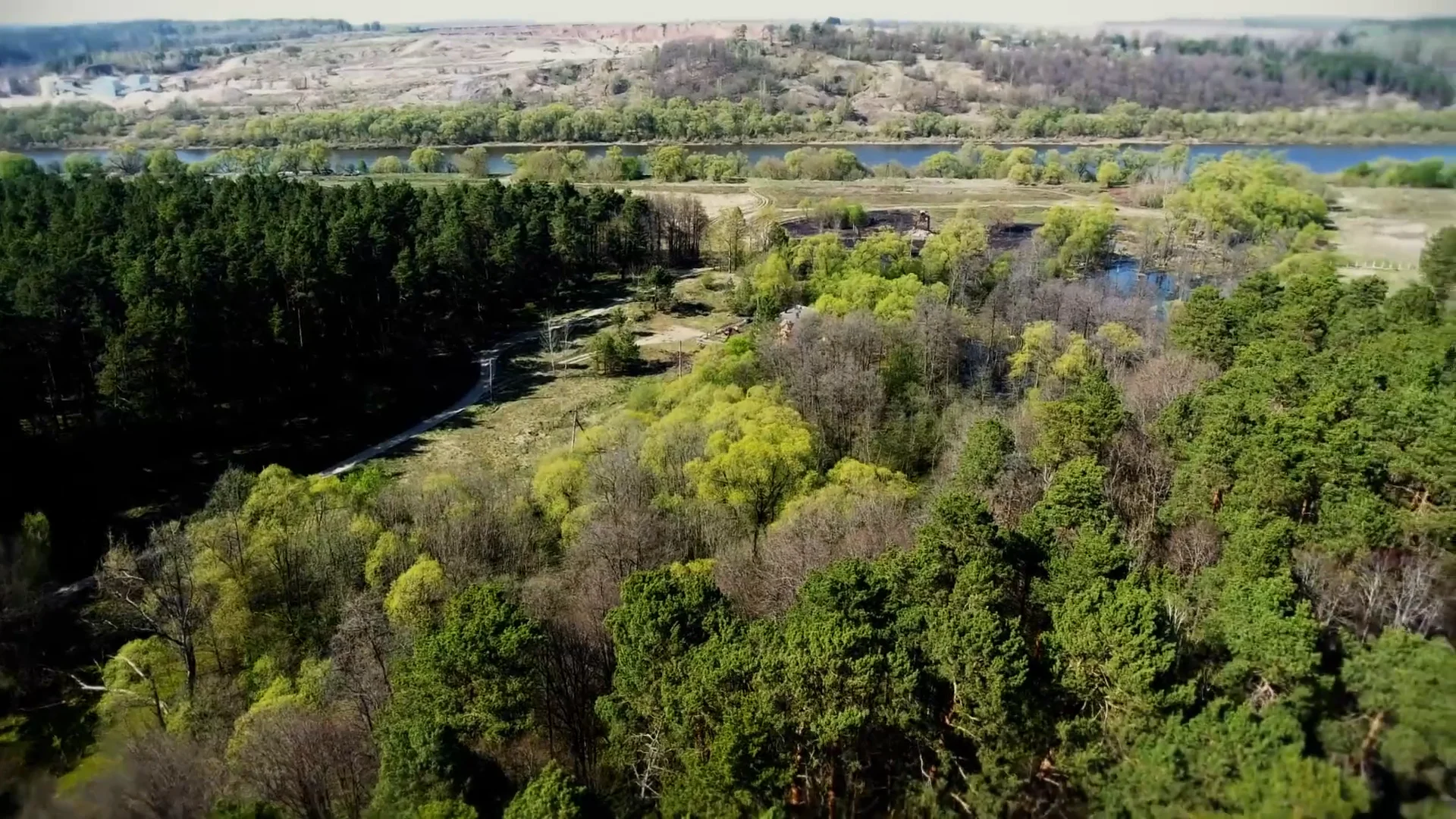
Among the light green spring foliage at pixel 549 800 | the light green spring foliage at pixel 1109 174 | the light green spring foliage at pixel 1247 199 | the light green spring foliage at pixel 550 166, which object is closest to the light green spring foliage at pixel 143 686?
the light green spring foliage at pixel 549 800

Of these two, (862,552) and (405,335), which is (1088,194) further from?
(862,552)

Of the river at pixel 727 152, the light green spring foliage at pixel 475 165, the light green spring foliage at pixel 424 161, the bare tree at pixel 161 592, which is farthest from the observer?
the light green spring foliage at pixel 424 161

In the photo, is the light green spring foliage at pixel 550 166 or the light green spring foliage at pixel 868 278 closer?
the light green spring foliage at pixel 868 278

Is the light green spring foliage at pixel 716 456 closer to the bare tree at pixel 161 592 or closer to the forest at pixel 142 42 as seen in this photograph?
the bare tree at pixel 161 592

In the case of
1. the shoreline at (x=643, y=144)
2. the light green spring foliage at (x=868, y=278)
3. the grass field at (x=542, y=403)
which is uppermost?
the shoreline at (x=643, y=144)

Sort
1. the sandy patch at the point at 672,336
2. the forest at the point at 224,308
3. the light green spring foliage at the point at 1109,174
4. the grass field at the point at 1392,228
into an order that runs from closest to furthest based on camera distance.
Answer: the forest at the point at 224,308, the grass field at the point at 1392,228, the sandy patch at the point at 672,336, the light green spring foliage at the point at 1109,174
